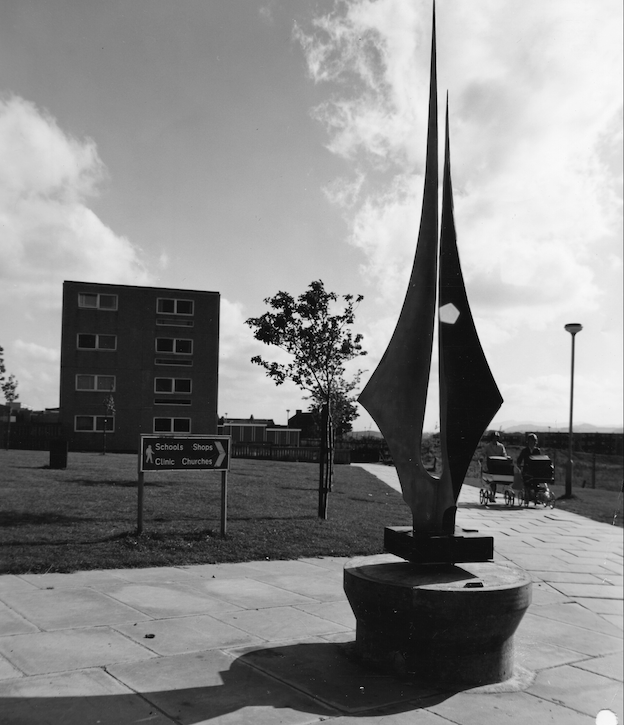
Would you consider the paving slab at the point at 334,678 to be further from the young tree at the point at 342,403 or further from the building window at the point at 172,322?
the building window at the point at 172,322

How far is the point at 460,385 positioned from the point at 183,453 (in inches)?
210

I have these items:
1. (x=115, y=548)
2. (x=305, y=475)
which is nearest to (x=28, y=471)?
(x=305, y=475)

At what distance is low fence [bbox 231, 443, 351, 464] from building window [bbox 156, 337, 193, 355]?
12046mm

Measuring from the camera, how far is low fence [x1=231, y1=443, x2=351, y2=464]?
34.2 metres

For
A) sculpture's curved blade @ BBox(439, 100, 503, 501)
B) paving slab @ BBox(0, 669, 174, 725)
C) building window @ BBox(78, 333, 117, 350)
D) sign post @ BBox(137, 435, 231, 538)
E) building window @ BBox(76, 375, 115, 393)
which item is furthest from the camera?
building window @ BBox(78, 333, 117, 350)

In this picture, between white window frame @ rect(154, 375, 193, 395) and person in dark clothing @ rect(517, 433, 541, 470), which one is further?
white window frame @ rect(154, 375, 193, 395)

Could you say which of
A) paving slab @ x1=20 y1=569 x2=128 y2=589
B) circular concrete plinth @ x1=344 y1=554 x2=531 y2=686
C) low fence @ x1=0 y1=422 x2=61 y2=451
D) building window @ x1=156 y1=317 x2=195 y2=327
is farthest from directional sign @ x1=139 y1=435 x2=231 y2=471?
building window @ x1=156 y1=317 x2=195 y2=327

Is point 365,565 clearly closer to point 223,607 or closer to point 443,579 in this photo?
point 443,579

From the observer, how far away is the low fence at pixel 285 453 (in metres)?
34.2

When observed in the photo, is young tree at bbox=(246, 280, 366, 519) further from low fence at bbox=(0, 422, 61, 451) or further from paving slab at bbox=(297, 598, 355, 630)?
low fence at bbox=(0, 422, 61, 451)

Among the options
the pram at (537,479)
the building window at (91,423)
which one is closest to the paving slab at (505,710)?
the pram at (537,479)

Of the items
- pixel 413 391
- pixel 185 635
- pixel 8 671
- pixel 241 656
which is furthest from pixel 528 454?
pixel 8 671

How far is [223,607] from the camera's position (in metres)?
6.18

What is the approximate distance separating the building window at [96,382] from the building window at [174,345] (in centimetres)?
380
